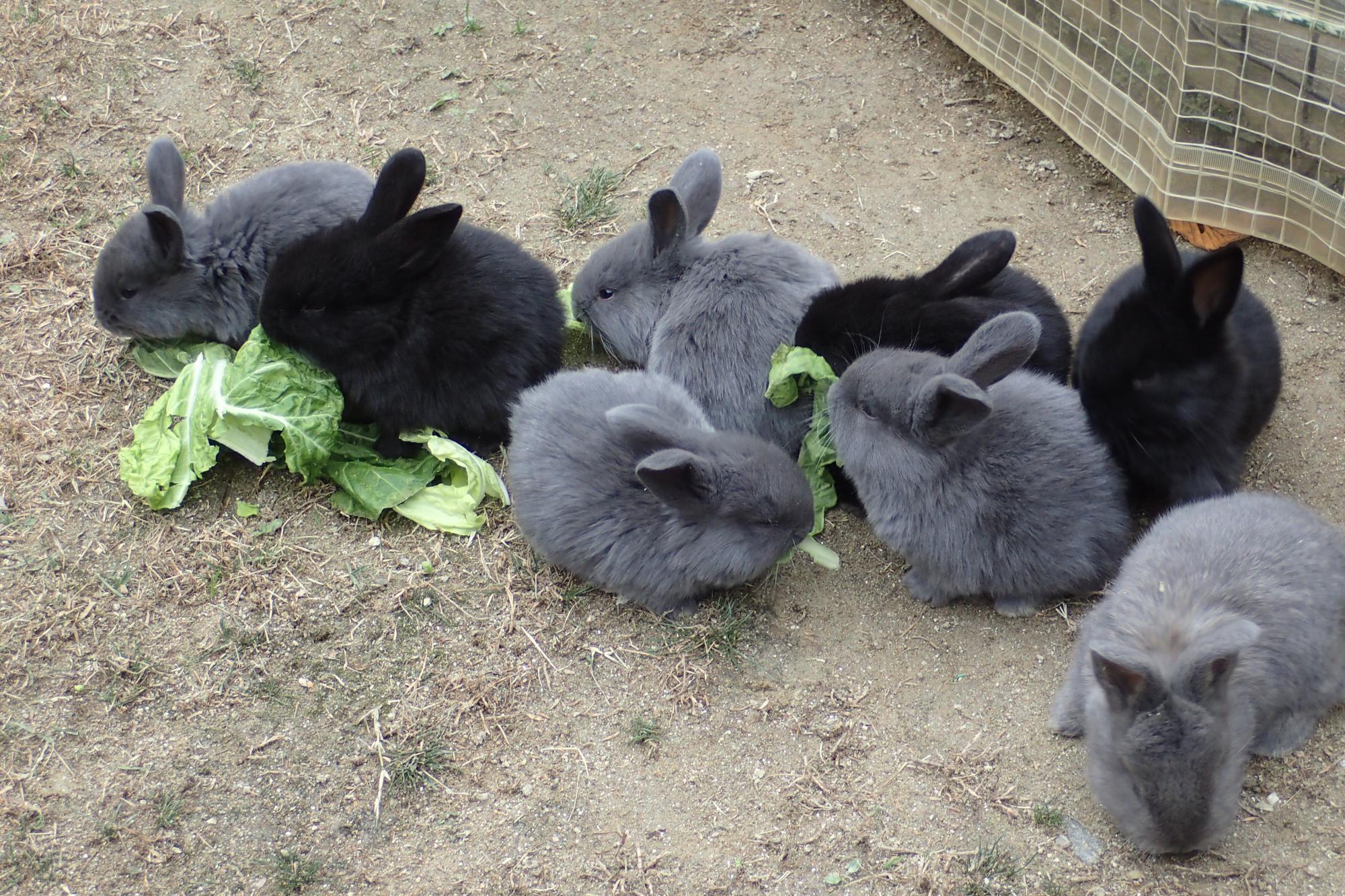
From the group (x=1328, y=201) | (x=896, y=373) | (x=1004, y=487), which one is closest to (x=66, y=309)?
(x=896, y=373)

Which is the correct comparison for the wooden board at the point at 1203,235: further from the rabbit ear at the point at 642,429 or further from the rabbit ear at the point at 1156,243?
the rabbit ear at the point at 642,429

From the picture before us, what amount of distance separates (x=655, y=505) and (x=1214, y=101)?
3.62 m

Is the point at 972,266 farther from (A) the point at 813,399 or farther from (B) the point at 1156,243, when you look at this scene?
(A) the point at 813,399

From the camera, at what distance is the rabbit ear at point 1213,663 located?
3686mm

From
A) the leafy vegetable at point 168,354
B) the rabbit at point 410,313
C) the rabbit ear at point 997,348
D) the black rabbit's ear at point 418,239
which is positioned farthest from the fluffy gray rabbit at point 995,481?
the leafy vegetable at point 168,354

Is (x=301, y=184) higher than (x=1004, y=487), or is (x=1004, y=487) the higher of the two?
(x=301, y=184)

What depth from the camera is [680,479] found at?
4578 mm

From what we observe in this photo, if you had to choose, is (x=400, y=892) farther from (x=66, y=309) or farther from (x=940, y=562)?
(x=66, y=309)

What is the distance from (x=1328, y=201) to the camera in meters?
5.95

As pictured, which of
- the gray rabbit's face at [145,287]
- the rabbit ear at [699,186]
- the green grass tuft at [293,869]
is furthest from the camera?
the rabbit ear at [699,186]

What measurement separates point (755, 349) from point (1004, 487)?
133 cm

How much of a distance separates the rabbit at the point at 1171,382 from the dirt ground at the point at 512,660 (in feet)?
2.22

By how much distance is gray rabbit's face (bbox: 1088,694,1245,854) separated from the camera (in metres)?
3.69

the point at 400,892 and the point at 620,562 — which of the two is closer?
the point at 400,892
